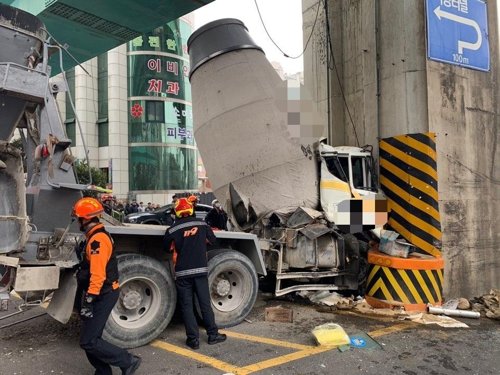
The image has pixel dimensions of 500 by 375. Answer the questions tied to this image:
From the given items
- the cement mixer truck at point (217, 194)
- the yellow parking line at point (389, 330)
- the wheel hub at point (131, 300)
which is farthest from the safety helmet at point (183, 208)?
the yellow parking line at point (389, 330)

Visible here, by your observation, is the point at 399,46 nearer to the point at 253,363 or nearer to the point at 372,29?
the point at 372,29

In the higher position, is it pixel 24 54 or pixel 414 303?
pixel 24 54

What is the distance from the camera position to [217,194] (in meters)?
7.64

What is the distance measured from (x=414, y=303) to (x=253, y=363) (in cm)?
292

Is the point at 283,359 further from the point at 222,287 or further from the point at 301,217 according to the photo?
the point at 301,217

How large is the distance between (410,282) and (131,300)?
3789 mm

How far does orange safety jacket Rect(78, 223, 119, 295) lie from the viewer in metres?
3.68

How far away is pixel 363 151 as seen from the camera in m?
7.36

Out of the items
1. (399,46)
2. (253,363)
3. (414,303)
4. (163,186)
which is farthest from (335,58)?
(163,186)

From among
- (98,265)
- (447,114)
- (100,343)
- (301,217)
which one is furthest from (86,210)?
(447,114)

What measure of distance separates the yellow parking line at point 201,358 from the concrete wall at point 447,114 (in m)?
4.15

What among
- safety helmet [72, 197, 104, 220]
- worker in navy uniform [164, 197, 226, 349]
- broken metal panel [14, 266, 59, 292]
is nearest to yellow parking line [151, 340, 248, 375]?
worker in navy uniform [164, 197, 226, 349]

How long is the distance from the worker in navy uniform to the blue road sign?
465 cm

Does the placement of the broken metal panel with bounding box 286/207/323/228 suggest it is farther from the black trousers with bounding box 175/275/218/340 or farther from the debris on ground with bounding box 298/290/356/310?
the black trousers with bounding box 175/275/218/340
